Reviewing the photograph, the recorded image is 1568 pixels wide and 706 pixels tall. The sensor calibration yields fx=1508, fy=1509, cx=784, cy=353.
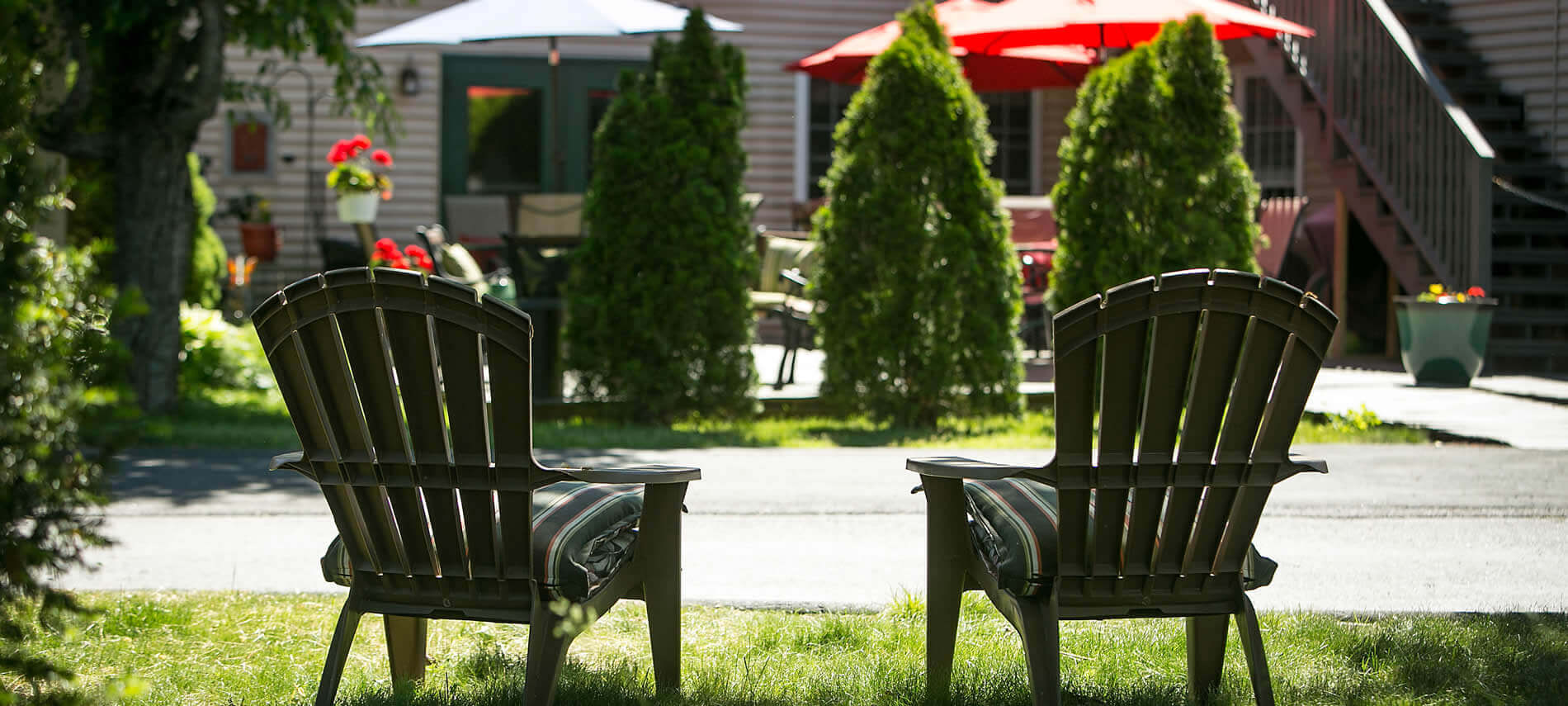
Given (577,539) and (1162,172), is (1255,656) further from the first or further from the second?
(1162,172)

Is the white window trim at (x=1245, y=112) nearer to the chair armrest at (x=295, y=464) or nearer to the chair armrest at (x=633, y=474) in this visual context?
the chair armrest at (x=633, y=474)

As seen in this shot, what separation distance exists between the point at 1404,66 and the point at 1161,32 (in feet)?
13.4

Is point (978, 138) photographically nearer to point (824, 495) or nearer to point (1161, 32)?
point (1161, 32)

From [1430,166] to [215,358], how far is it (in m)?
8.39

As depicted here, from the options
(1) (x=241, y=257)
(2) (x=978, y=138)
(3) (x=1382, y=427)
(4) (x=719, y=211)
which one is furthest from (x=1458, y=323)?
(1) (x=241, y=257)

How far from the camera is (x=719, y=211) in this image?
7973mm

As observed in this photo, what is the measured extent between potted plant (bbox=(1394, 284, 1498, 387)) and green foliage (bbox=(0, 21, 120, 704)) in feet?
30.3

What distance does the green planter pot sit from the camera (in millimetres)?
9500

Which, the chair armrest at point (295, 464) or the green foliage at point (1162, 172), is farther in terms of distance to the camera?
A: the green foliage at point (1162, 172)

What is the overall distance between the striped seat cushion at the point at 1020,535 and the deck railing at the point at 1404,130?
27.0 ft

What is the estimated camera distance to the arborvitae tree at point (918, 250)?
7.74m

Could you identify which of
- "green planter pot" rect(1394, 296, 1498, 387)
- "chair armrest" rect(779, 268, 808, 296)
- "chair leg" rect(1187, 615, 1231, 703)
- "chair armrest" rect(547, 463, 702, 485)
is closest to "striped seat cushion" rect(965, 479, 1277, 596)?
"chair leg" rect(1187, 615, 1231, 703)

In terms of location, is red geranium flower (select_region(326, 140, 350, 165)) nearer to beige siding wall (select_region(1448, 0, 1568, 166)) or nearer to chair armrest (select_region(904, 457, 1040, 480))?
chair armrest (select_region(904, 457, 1040, 480))

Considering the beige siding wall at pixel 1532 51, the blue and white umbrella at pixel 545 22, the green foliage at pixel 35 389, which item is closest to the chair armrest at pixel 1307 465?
the green foliage at pixel 35 389
